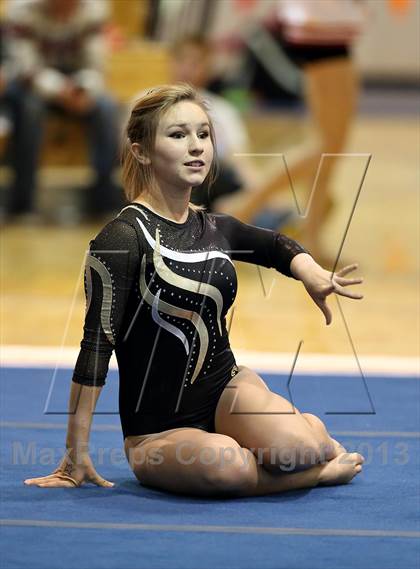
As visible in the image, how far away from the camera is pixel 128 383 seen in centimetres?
275

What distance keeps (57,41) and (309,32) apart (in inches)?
71.5

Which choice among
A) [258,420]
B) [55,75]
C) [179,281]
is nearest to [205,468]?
[258,420]

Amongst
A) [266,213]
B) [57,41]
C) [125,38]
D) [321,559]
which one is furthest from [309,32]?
[321,559]

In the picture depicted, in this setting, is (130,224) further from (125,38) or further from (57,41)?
(125,38)

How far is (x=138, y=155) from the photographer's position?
2.80 metres

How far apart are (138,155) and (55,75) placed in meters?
4.56

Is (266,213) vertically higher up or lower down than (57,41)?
lower down

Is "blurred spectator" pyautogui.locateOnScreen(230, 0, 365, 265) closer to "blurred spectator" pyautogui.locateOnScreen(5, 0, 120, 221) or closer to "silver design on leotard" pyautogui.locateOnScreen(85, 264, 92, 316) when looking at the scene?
"blurred spectator" pyautogui.locateOnScreen(5, 0, 120, 221)

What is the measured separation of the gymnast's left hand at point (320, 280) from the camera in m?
2.72

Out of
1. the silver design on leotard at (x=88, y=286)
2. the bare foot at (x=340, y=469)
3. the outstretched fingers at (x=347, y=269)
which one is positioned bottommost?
the bare foot at (x=340, y=469)

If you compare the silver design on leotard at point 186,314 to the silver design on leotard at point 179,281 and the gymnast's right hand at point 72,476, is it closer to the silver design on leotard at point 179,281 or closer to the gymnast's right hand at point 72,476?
the silver design on leotard at point 179,281

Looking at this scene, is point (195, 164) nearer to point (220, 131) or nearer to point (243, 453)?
point (243, 453)

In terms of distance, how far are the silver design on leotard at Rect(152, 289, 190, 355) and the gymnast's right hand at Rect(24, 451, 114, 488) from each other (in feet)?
1.00

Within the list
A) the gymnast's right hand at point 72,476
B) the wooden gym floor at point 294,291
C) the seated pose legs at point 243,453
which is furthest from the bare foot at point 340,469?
the wooden gym floor at point 294,291
